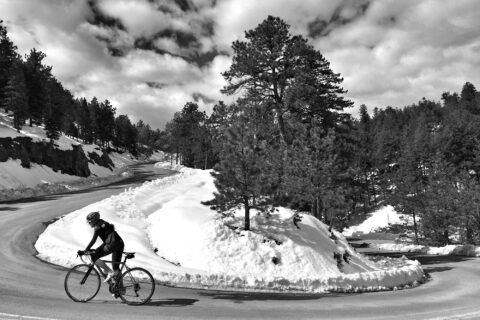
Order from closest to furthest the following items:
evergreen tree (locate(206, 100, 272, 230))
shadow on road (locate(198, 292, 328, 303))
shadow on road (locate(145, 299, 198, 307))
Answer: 1. shadow on road (locate(145, 299, 198, 307))
2. shadow on road (locate(198, 292, 328, 303))
3. evergreen tree (locate(206, 100, 272, 230))

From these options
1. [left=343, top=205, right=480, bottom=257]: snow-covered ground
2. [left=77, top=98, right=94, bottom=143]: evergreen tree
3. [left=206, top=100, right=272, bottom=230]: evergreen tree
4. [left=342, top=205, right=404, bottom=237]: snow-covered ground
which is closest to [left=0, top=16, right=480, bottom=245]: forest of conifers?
[left=206, top=100, right=272, bottom=230]: evergreen tree

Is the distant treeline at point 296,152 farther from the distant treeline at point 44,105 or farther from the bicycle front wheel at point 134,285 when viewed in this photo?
the distant treeline at point 44,105

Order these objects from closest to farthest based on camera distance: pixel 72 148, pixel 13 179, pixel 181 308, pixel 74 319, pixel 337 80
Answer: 1. pixel 74 319
2. pixel 181 308
3. pixel 337 80
4. pixel 13 179
5. pixel 72 148

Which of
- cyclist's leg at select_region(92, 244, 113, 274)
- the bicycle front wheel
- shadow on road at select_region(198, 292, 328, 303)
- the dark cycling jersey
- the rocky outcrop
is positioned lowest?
shadow on road at select_region(198, 292, 328, 303)

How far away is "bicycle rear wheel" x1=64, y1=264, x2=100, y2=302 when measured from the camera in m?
8.01

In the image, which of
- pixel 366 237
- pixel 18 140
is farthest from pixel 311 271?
pixel 366 237

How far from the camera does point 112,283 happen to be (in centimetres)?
808

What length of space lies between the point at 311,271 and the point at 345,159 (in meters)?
16.0

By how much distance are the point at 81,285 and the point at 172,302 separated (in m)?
2.13

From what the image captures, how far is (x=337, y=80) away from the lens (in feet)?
92.0

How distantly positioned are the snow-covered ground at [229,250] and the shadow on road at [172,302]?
1912 mm

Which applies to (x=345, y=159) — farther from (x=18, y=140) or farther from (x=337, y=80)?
(x=18, y=140)

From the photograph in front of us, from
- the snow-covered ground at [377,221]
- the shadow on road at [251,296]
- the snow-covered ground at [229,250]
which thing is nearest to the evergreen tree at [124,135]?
the snow-covered ground at [377,221]

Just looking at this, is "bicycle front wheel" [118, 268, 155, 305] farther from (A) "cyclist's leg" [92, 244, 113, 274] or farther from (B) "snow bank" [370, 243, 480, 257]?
(B) "snow bank" [370, 243, 480, 257]
